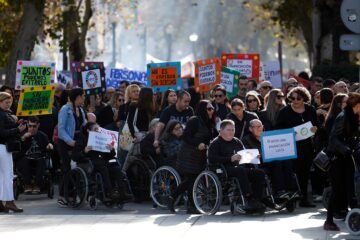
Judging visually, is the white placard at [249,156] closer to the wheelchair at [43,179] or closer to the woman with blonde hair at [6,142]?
the woman with blonde hair at [6,142]

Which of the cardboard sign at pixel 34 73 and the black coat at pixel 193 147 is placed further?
the cardboard sign at pixel 34 73

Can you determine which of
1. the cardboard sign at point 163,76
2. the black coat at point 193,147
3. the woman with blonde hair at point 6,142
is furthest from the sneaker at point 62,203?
the cardboard sign at point 163,76

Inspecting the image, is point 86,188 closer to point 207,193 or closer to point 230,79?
point 207,193

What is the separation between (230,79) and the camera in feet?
73.3

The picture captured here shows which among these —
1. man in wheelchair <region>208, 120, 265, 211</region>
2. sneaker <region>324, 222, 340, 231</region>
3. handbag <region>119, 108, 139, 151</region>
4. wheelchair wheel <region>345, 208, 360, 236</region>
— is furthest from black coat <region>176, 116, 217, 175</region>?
wheelchair wheel <region>345, 208, 360, 236</region>

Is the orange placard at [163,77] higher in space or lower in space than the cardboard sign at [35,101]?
higher

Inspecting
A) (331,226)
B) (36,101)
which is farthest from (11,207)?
(331,226)

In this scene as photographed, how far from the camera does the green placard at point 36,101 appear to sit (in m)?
19.9

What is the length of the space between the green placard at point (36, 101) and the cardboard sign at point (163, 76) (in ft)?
9.62

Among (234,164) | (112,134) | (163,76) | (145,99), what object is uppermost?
(163,76)

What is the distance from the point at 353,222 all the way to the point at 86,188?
500cm

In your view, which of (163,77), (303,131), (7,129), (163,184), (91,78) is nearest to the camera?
(7,129)

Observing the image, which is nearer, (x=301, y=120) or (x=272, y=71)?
(x=301, y=120)

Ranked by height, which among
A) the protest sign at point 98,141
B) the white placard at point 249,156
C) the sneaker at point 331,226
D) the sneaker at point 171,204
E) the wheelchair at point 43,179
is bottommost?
the sneaker at point 331,226
